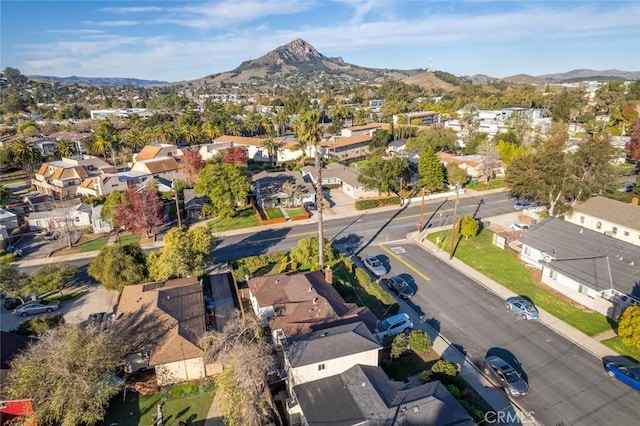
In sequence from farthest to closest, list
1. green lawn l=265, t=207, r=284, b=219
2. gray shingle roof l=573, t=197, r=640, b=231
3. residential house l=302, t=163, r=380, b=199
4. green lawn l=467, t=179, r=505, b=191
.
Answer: green lawn l=467, t=179, r=505, b=191, residential house l=302, t=163, r=380, b=199, green lawn l=265, t=207, r=284, b=219, gray shingle roof l=573, t=197, r=640, b=231

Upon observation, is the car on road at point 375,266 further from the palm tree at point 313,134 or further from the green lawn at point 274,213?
the green lawn at point 274,213

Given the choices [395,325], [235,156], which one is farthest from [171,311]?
[235,156]

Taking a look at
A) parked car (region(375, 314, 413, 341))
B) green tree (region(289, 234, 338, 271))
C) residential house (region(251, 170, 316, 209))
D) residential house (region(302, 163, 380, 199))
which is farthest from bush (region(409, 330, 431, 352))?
residential house (region(302, 163, 380, 199))

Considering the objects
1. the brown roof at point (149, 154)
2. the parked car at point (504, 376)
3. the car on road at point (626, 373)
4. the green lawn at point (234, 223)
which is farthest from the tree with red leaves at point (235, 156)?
the car on road at point (626, 373)

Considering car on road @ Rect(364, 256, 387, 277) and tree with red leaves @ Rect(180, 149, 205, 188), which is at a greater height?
tree with red leaves @ Rect(180, 149, 205, 188)

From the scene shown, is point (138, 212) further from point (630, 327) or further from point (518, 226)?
point (630, 327)

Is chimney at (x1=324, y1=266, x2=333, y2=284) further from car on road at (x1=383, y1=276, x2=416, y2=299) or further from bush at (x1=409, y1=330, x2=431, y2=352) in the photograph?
bush at (x1=409, y1=330, x2=431, y2=352)
